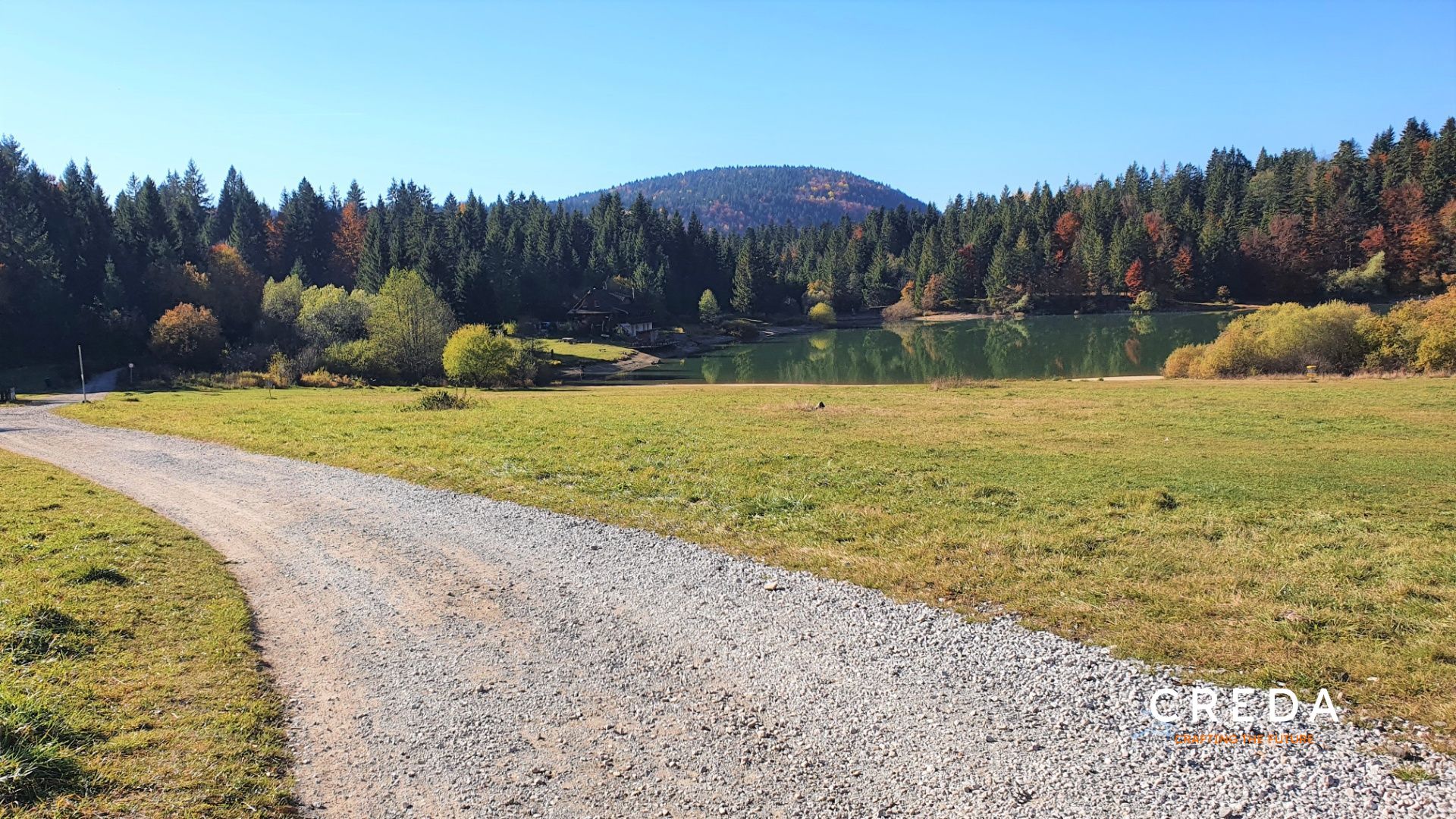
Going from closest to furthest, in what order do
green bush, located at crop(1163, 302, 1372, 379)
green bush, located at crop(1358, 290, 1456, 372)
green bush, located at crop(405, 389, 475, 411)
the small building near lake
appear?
green bush, located at crop(405, 389, 475, 411), green bush, located at crop(1358, 290, 1456, 372), green bush, located at crop(1163, 302, 1372, 379), the small building near lake

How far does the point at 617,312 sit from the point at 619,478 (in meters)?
93.1

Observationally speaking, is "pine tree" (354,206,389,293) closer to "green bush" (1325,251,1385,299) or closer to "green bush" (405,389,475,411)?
"green bush" (405,389,475,411)

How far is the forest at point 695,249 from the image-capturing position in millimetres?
73188

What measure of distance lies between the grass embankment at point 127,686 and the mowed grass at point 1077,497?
5.83 meters

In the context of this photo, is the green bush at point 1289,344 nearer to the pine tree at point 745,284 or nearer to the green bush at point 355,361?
the green bush at point 355,361

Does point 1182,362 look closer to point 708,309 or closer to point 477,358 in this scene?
point 477,358

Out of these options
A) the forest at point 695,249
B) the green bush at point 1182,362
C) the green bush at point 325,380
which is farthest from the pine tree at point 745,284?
the green bush at point 1182,362

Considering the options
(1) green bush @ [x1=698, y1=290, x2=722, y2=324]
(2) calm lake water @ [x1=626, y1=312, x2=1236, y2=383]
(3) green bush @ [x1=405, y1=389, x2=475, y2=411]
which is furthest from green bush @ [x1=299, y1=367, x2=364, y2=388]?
(1) green bush @ [x1=698, y1=290, x2=722, y2=324]

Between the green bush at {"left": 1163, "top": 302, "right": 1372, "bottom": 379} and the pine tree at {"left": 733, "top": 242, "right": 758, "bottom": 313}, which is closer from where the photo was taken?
the green bush at {"left": 1163, "top": 302, "right": 1372, "bottom": 379}

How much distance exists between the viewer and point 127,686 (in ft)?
22.5

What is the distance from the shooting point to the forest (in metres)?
73.2

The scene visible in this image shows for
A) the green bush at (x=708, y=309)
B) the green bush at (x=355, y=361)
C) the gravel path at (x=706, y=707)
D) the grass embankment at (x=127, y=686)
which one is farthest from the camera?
the green bush at (x=708, y=309)

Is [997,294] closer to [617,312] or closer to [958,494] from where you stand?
[617,312]

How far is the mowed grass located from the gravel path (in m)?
0.99
